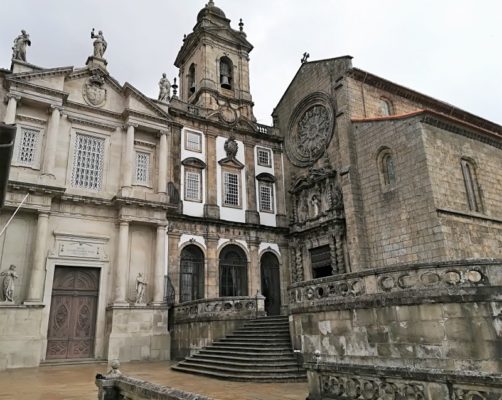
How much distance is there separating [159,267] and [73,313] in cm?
392

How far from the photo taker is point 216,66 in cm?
2594

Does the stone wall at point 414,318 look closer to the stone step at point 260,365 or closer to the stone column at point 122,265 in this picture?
the stone step at point 260,365

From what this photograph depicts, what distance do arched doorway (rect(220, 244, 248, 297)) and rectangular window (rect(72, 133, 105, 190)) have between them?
23.9ft

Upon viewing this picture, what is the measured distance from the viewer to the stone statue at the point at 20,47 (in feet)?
58.4

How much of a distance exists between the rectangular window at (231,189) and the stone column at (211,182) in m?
0.69

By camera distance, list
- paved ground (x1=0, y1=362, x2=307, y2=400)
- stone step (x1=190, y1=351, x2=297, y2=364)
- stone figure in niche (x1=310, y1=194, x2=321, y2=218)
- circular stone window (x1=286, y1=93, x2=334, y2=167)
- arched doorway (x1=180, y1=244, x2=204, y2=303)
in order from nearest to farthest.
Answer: paved ground (x1=0, y1=362, x2=307, y2=400)
stone step (x1=190, y1=351, x2=297, y2=364)
arched doorway (x1=180, y1=244, x2=204, y2=303)
stone figure in niche (x1=310, y1=194, x2=321, y2=218)
circular stone window (x1=286, y1=93, x2=334, y2=167)

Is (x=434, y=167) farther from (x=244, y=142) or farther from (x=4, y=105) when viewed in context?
(x=4, y=105)

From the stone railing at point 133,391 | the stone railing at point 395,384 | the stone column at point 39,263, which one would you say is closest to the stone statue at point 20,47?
the stone column at point 39,263

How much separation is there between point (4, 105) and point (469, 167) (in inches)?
802

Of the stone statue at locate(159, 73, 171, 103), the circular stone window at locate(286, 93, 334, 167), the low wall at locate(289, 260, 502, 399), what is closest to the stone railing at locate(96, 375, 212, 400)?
the low wall at locate(289, 260, 502, 399)

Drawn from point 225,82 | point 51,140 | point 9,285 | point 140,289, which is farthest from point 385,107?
point 9,285

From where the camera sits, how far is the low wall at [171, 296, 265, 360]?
48.9ft

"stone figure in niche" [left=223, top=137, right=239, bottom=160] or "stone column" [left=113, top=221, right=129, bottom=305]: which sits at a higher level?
"stone figure in niche" [left=223, top=137, right=239, bottom=160]

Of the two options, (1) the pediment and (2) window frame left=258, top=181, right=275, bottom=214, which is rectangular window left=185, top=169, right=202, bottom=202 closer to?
(1) the pediment
